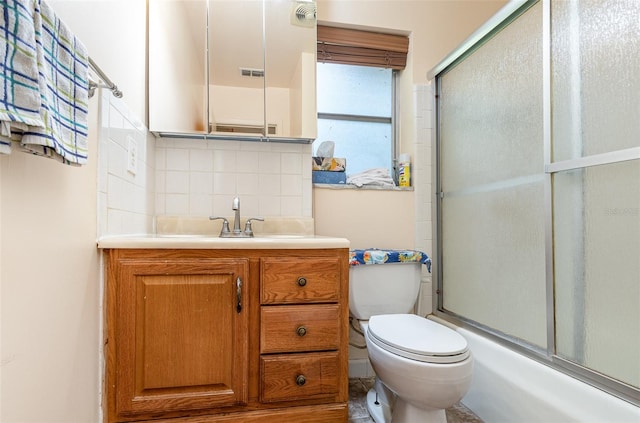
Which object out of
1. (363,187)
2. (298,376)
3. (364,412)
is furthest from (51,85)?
(364,412)

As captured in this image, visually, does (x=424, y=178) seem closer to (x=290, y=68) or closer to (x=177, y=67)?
(x=290, y=68)

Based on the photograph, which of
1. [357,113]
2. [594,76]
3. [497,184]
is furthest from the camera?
[357,113]

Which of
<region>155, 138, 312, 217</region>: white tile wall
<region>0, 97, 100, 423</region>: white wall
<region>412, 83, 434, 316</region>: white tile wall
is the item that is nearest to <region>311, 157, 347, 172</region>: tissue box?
<region>155, 138, 312, 217</region>: white tile wall

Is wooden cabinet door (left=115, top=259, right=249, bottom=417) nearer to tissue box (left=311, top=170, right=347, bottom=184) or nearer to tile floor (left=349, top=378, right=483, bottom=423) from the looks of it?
tile floor (left=349, top=378, right=483, bottom=423)

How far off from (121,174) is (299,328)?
0.83m

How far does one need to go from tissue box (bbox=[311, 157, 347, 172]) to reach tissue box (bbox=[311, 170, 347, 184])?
0.02 metres

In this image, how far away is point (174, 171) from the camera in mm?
1618

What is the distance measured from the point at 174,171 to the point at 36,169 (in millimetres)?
923

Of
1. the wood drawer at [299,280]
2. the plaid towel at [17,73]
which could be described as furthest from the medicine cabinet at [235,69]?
the plaid towel at [17,73]

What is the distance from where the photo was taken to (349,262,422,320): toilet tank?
155 centimetres

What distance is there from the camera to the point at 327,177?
6.03ft

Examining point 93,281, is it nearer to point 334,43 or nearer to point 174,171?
point 174,171

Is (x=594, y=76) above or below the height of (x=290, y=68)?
below

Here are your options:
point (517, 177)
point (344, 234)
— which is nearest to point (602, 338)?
point (517, 177)
